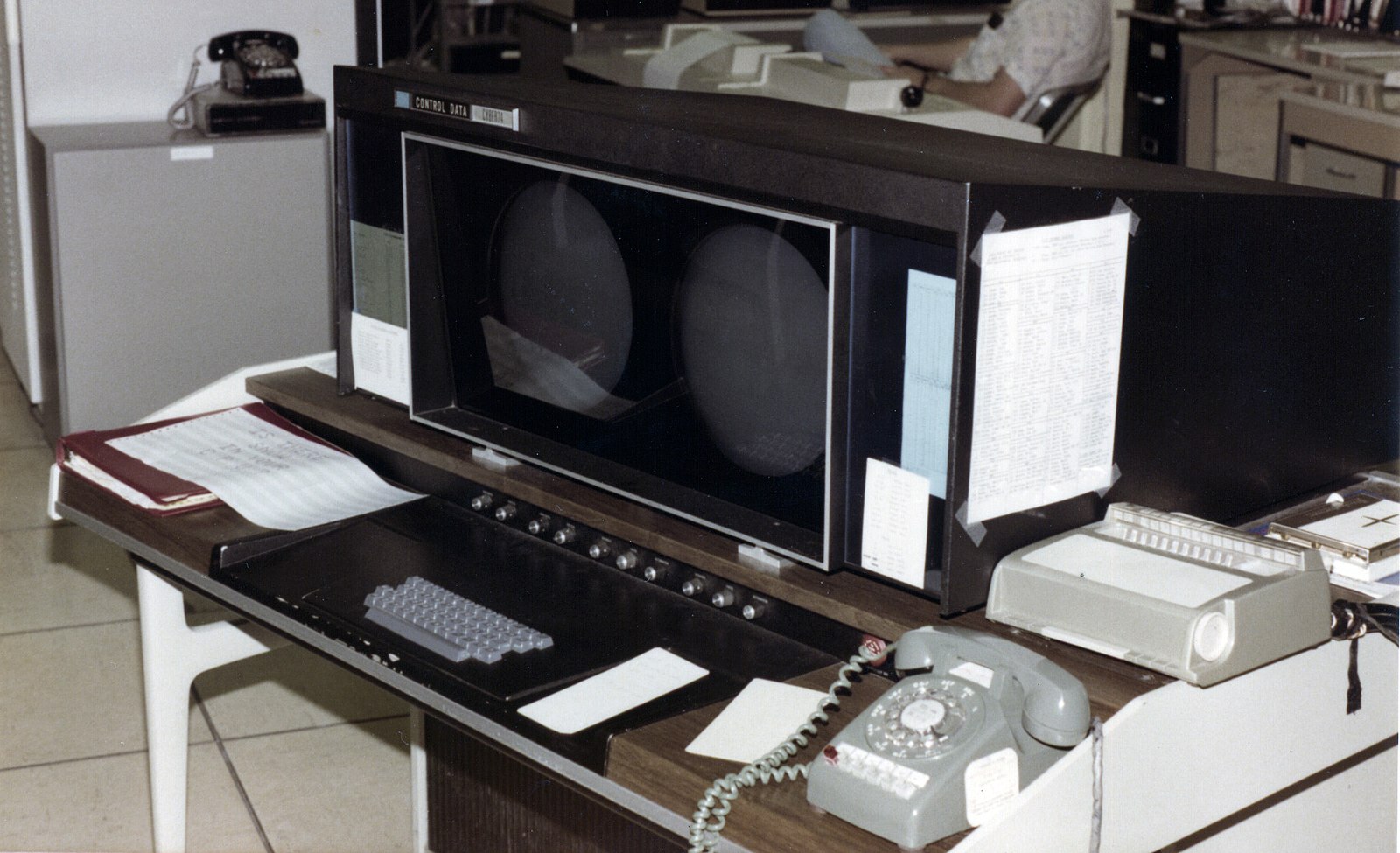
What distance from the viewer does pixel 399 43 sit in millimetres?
7262

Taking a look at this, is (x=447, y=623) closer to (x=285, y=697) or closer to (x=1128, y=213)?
(x=1128, y=213)

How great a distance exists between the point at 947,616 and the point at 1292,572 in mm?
257

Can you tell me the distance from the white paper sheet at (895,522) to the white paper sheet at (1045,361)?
0.17 feet

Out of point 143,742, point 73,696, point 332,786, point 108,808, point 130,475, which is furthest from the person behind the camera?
point 73,696

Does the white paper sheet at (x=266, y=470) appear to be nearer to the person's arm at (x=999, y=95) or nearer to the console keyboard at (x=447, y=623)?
the console keyboard at (x=447, y=623)

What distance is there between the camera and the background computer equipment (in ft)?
3.80

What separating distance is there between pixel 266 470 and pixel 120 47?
2.40 meters

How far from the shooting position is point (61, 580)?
10.3 ft

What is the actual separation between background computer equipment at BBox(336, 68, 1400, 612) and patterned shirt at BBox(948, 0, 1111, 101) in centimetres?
284

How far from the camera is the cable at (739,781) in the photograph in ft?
3.38

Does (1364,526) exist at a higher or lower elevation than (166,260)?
higher

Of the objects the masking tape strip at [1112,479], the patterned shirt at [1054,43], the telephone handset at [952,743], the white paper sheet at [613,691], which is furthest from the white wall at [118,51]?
the telephone handset at [952,743]

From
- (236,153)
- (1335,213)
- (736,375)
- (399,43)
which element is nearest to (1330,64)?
(236,153)

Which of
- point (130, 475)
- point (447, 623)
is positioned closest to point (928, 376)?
point (447, 623)
